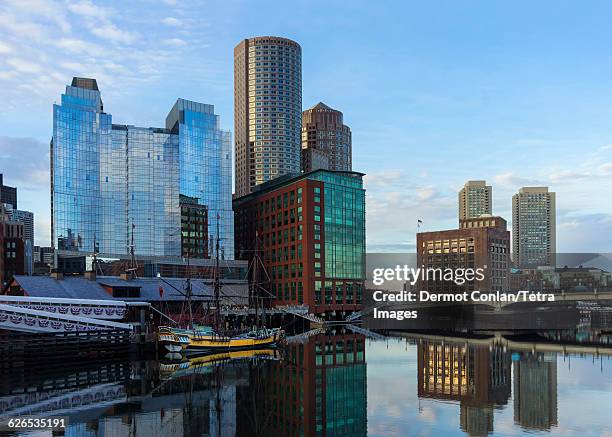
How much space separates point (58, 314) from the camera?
283ft

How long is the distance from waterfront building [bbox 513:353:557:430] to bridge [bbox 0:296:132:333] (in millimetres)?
56076

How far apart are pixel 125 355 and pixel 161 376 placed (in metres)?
21.9

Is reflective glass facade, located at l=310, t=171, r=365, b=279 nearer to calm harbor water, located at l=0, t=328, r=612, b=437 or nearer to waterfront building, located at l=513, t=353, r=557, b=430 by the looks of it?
calm harbor water, located at l=0, t=328, r=612, b=437

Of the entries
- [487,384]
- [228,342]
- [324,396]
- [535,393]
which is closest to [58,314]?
[228,342]

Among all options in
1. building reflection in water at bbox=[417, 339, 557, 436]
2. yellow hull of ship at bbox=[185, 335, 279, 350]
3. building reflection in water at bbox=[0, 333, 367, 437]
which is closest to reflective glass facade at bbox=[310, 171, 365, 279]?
yellow hull of ship at bbox=[185, 335, 279, 350]

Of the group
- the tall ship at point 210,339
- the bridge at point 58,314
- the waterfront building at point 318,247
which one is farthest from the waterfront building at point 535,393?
the waterfront building at point 318,247

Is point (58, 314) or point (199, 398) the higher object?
point (58, 314)

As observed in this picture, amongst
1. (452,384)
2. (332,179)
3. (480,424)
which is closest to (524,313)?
(332,179)

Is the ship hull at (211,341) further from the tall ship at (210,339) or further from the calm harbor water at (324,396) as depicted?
the calm harbor water at (324,396)

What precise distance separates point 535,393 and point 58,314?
6447 centimetres

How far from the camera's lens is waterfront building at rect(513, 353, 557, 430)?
43.4 meters

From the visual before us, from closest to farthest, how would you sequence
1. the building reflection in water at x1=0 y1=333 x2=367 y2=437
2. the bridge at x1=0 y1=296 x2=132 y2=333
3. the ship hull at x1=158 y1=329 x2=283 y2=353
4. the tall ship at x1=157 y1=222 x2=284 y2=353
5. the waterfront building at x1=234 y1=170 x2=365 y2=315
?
the building reflection in water at x1=0 y1=333 x2=367 y2=437, the bridge at x1=0 y1=296 x2=132 y2=333, the ship hull at x1=158 y1=329 x2=283 y2=353, the tall ship at x1=157 y1=222 x2=284 y2=353, the waterfront building at x1=234 y1=170 x2=365 y2=315

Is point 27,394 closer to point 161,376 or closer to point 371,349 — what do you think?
point 161,376

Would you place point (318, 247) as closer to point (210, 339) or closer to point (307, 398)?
point (210, 339)
